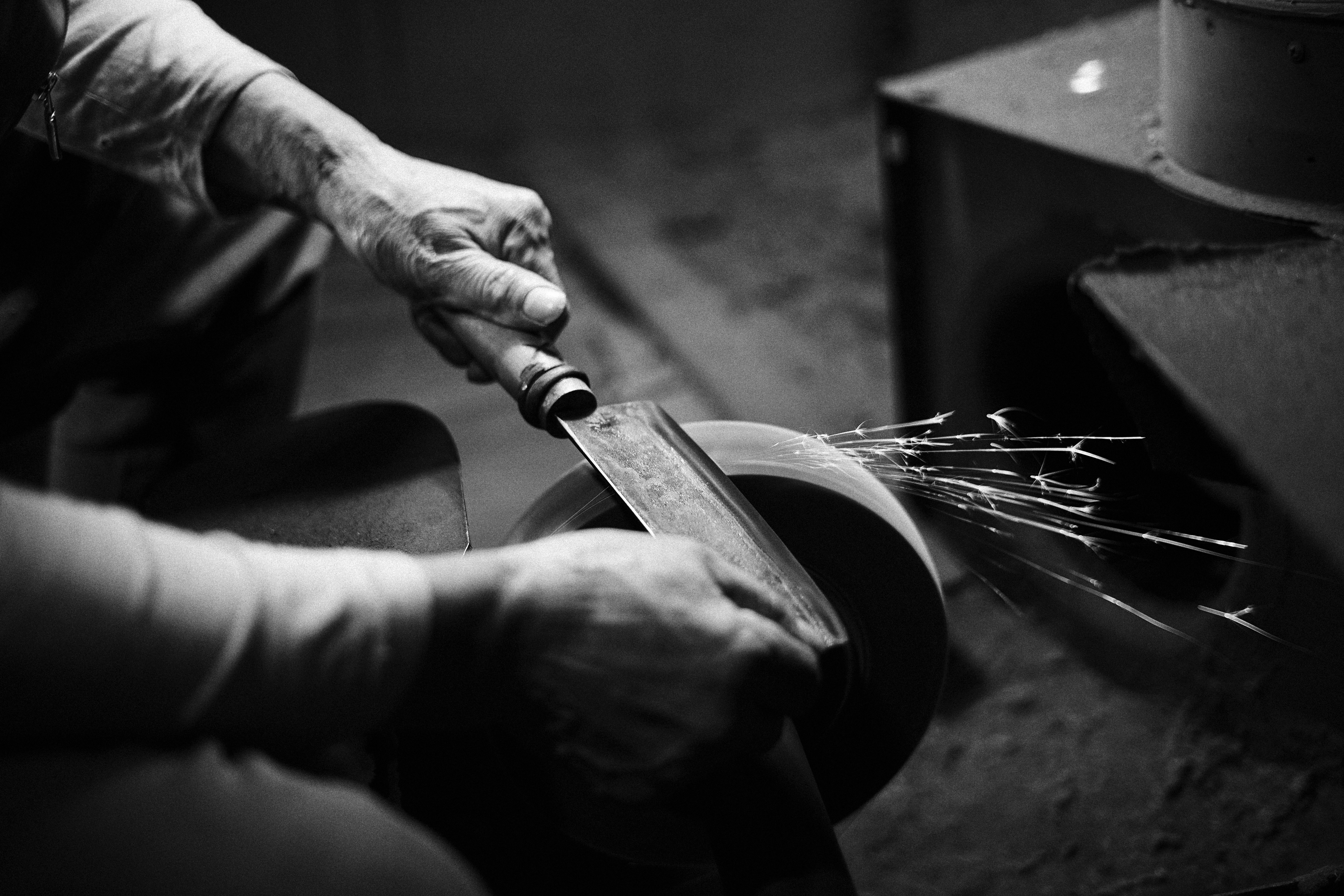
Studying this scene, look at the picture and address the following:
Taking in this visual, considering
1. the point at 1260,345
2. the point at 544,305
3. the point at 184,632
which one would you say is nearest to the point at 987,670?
the point at 1260,345

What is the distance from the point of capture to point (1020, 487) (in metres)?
1.68

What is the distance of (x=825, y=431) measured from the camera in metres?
2.38

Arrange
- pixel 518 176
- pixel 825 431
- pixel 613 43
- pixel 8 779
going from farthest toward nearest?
pixel 613 43 → pixel 518 176 → pixel 825 431 → pixel 8 779

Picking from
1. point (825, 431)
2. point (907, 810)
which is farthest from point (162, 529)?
point (825, 431)

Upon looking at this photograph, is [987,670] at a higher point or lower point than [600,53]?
lower

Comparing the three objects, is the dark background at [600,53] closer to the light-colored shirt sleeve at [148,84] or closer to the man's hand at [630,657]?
the light-colored shirt sleeve at [148,84]

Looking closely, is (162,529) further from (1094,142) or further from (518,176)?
(518,176)

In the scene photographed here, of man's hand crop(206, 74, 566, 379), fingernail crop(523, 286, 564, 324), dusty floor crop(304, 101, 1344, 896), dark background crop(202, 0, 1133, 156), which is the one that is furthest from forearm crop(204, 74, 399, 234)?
dark background crop(202, 0, 1133, 156)

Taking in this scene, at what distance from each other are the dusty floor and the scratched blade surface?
0.71m

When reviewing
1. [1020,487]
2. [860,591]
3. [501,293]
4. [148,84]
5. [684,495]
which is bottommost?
[1020,487]

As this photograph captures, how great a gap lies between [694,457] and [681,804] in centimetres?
34

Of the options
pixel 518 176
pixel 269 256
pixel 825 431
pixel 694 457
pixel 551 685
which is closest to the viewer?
pixel 551 685

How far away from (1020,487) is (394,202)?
995mm

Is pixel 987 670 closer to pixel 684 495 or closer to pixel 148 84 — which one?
pixel 684 495
